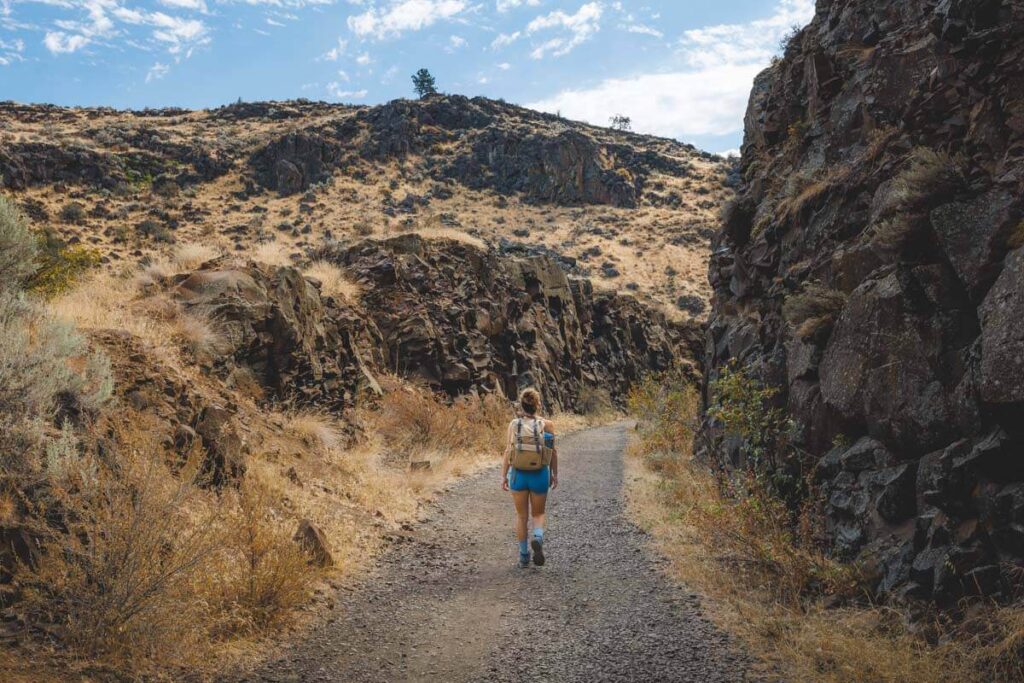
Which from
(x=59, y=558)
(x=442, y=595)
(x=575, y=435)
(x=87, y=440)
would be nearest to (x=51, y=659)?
(x=59, y=558)

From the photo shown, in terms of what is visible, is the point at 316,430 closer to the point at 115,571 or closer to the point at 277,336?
the point at 277,336

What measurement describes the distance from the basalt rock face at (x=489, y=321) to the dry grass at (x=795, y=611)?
35.5ft

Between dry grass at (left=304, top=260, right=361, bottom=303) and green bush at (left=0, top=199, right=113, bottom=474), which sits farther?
dry grass at (left=304, top=260, right=361, bottom=303)

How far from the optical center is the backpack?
24.4ft

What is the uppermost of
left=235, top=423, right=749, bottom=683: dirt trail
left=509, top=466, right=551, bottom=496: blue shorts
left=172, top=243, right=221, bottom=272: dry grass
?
left=172, top=243, right=221, bottom=272: dry grass

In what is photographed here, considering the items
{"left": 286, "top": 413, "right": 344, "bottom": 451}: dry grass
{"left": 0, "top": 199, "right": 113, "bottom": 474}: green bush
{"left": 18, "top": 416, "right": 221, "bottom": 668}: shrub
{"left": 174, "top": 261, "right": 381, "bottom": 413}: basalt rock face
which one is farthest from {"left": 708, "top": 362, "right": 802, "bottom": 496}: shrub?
{"left": 174, "top": 261, "right": 381, "bottom": 413}: basalt rock face

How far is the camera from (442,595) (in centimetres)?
659

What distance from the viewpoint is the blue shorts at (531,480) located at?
749 centimetres

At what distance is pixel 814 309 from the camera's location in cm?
745

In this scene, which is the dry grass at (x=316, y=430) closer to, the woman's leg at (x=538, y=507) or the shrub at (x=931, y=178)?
the woman's leg at (x=538, y=507)

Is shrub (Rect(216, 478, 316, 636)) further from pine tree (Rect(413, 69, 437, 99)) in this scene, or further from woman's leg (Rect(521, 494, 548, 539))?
pine tree (Rect(413, 69, 437, 99))

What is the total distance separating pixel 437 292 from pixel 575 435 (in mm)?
7286

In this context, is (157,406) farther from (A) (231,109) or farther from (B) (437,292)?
(A) (231,109)

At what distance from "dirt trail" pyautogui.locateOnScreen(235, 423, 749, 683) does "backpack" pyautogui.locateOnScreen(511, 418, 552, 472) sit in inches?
→ 49.2
